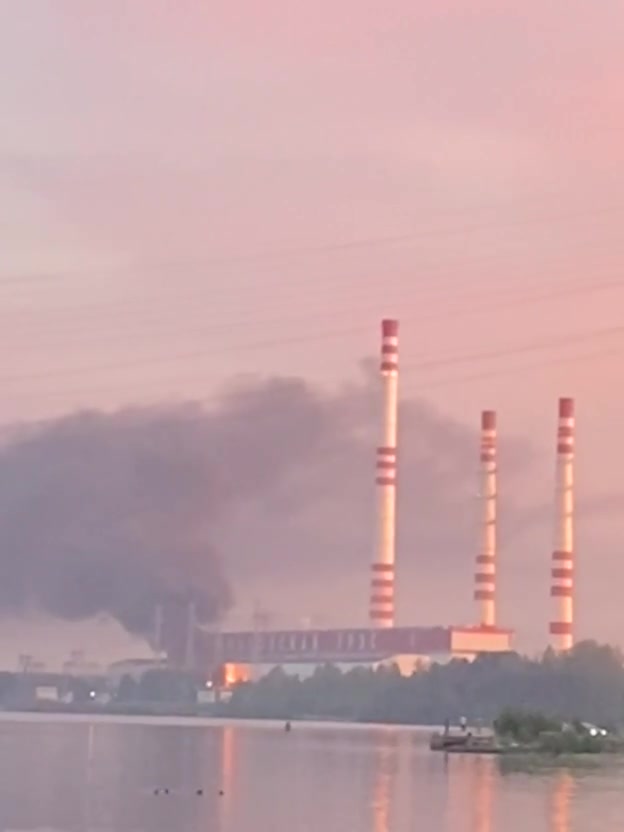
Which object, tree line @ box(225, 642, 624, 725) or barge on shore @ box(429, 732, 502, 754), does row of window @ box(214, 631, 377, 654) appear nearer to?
tree line @ box(225, 642, 624, 725)

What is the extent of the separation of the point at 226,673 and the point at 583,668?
86.0 feet

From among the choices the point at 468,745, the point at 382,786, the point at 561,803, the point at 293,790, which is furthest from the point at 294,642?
the point at 561,803

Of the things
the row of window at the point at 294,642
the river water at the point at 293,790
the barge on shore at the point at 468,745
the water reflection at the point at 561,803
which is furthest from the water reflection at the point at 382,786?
the row of window at the point at 294,642

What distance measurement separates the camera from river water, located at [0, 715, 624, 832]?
88.3 ft

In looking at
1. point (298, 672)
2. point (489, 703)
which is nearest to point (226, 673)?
point (298, 672)

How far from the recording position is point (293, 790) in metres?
33.6

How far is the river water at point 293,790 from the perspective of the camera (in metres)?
26.9

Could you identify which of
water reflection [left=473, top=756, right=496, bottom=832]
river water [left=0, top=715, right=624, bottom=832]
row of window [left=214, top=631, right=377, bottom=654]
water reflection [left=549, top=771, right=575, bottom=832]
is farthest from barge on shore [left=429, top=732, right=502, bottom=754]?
row of window [left=214, top=631, right=377, bottom=654]

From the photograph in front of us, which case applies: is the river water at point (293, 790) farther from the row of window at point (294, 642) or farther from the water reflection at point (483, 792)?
the row of window at point (294, 642)

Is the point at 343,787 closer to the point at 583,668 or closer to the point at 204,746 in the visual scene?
the point at 204,746

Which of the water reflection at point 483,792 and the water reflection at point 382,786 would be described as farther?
the water reflection at point 483,792

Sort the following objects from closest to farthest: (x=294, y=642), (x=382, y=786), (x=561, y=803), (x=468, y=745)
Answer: (x=561, y=803) → (x=382, y=786) → (x=468, y=745) → (x=294, y=642)

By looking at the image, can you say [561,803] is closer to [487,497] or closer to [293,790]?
[293,790]

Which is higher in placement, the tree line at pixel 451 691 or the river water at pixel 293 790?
the tree line at pixel 451 691
